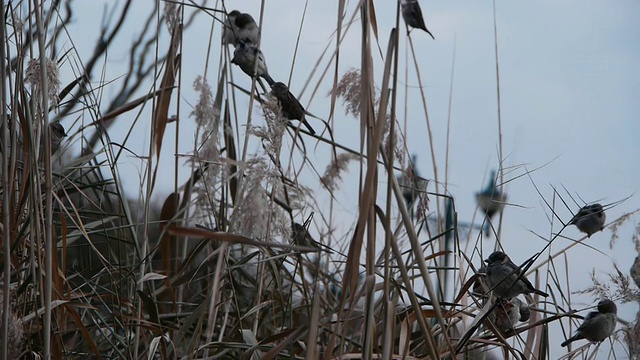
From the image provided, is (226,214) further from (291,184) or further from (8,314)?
(8,314)

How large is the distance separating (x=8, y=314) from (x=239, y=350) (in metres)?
0.32

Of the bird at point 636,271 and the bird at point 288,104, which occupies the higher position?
the bird at point 288,104

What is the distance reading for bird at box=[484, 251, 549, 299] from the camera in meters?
0.93

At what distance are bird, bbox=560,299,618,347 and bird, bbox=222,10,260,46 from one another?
0.58 metres

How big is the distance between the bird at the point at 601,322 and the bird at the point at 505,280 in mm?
76

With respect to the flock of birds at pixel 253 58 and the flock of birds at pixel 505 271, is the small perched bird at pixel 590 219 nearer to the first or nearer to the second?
the flock of birds at pixel 505 271

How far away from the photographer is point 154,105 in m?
1.13

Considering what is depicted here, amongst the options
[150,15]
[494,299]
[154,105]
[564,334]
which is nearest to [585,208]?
[494,299]

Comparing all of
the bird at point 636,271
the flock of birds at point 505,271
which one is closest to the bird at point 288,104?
the flock of birds at point 505,271

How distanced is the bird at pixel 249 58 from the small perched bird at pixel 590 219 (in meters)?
0.45

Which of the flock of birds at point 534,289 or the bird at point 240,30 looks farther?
the bird at point 240,30

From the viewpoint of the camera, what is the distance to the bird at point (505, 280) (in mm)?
932

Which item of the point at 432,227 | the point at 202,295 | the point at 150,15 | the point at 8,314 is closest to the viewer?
the point at 8,314

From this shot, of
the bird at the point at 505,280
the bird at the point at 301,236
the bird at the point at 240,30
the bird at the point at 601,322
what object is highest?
the bird at the point at 240,30
